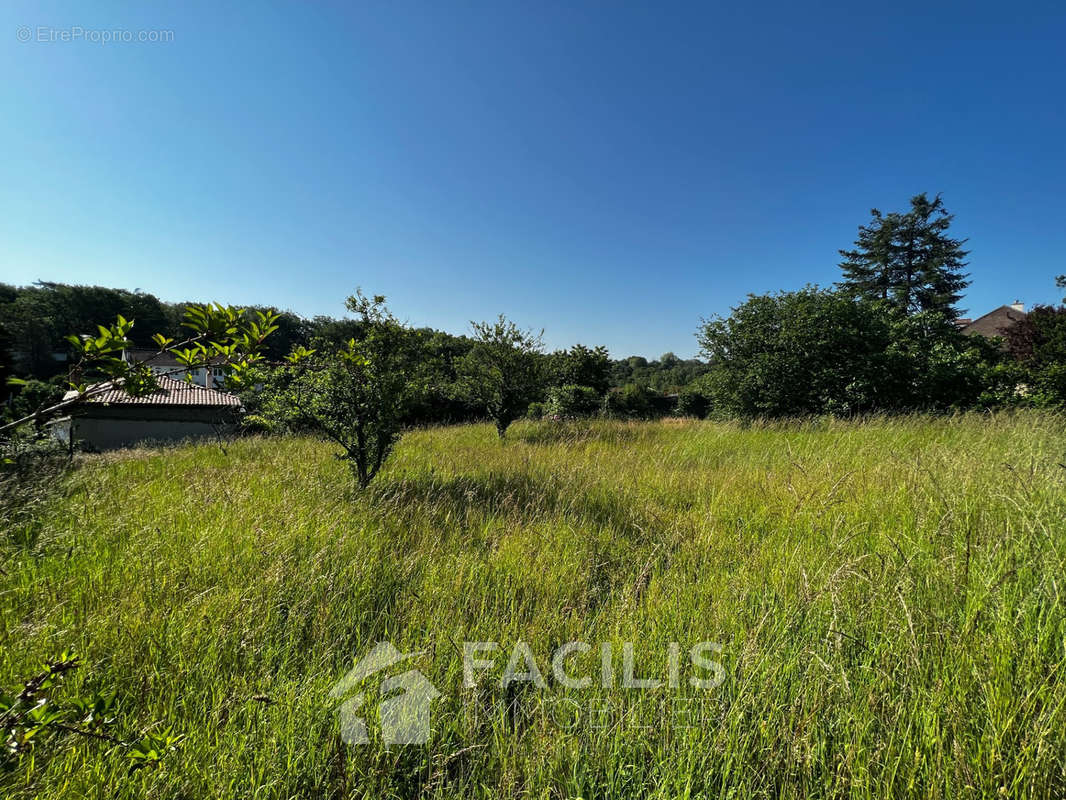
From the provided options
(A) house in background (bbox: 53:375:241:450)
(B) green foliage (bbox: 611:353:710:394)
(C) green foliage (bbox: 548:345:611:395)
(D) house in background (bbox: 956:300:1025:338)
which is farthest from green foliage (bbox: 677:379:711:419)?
(A) house in background (bbox: 53:375:241:450)

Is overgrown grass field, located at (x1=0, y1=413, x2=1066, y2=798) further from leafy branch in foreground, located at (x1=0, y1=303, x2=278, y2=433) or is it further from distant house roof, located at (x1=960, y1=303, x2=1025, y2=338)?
distant house roof, located at (x1=960, y1=303, x2=1025, y2=338)

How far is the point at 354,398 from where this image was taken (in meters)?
4.41

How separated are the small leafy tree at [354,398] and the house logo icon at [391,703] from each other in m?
2.90

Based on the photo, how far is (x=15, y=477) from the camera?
432cm

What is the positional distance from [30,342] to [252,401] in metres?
57.8

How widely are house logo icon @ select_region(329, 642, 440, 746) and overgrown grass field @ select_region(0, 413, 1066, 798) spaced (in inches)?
1.8

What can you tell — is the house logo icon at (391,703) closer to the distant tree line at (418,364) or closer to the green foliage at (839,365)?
the distant tree line at (418,364)

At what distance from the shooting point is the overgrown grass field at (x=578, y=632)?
1.25 meters

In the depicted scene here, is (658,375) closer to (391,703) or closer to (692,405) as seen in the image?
(692,405)

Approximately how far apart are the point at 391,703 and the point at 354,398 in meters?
3.51

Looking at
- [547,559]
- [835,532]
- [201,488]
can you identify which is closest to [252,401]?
[201,488]

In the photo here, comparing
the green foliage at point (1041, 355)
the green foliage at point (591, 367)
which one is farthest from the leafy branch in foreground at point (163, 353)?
the green foliage at point (591, 367)

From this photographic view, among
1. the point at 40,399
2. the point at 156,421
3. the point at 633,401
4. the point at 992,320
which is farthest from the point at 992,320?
the point at 156,421

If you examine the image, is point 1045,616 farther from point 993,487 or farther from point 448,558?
point 448,558
